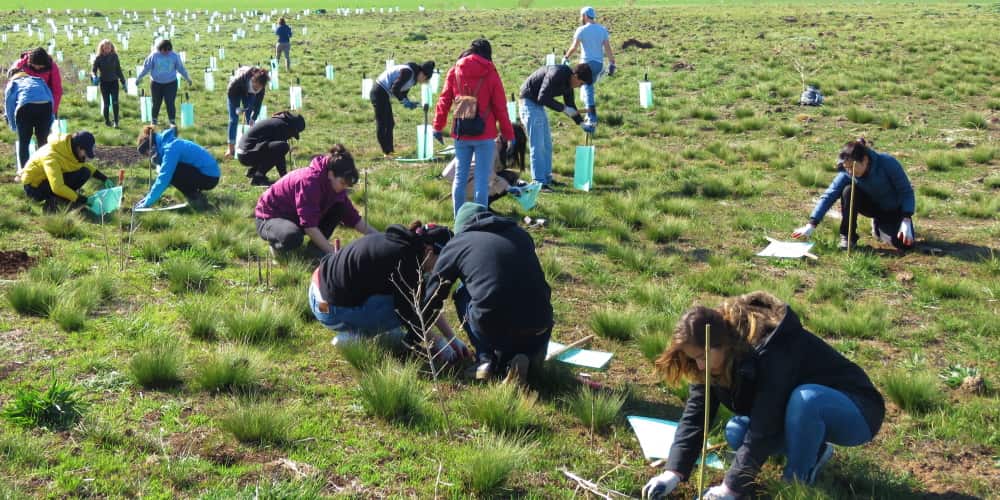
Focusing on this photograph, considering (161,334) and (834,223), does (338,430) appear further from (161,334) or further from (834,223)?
(834,223)

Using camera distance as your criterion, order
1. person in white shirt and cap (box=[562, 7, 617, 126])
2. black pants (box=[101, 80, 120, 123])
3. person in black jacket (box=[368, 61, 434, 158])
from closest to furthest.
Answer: person in black jacket (box=[368, 61, 434, 158]) → person in white shirt and cap (box=[562, 7, 617, 126]) → black pants (box=[101, 80, 120, 123])

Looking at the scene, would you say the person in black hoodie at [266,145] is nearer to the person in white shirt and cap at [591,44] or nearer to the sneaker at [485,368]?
the person in white shirt and cap at [591,44]

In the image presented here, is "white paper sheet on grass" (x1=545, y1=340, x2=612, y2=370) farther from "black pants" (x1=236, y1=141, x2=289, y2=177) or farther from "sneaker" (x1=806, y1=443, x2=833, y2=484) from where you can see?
"black pants" (x1=236, y1=141, x2=289, y2=177)

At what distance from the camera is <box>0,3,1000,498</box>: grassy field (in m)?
4.46

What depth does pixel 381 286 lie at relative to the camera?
568 cm

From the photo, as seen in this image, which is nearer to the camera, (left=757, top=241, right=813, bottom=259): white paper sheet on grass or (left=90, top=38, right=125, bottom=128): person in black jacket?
(left=757, top=241, right=813, bottom=259): white paper sheet on grass

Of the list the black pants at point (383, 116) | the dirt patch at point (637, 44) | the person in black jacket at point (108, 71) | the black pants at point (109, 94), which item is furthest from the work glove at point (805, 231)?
the dirt patch at point (637, 44)

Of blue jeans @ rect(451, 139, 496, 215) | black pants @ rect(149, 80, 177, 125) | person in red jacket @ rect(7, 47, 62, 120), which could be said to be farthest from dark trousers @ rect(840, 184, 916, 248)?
black pants @ rect(149, 80, 177, 125)

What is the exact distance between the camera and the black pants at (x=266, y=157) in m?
11.2

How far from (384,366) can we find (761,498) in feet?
7.79

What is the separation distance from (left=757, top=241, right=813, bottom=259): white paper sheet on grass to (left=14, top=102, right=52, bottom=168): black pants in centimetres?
864

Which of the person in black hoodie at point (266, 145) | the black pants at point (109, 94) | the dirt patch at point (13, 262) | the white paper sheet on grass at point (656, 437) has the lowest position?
the white paper sheet on grass at point (656, 437)

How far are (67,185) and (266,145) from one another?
2.45 meters

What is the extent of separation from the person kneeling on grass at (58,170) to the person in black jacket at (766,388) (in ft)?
25.0
